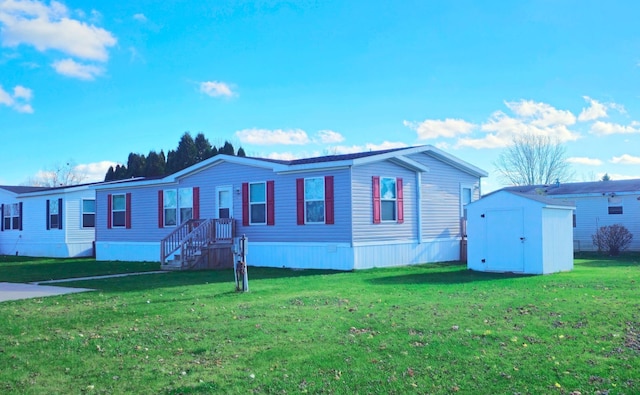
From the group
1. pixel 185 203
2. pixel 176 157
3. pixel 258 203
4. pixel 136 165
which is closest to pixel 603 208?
pixel 258 203

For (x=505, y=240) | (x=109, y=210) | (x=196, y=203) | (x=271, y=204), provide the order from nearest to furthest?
1. (x=505, y=240)
2. (x=271, y=204)
3. (x=196, y=203)
4. (x=109, y=210)

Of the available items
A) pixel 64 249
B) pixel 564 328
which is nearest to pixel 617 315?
pixel 564 328

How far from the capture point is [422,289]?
39.0 ft

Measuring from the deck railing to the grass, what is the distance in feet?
22.6

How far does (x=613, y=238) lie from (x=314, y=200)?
1498cm

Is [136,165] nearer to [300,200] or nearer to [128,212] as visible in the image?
[128,212]

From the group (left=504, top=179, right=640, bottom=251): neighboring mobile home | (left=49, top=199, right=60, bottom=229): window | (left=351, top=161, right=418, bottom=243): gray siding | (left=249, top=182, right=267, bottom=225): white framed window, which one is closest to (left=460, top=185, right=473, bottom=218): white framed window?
(left=351, top=161, right=418, bottom=243): gray siding

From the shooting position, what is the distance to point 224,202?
2069 cm

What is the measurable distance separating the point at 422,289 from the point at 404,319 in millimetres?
3699

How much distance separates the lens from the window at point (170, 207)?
22281 mm

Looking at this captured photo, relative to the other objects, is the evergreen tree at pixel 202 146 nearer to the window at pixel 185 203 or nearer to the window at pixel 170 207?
the window at pixel 170 207

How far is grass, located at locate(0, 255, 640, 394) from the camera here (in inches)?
218

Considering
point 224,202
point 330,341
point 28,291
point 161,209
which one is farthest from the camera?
point 161,209

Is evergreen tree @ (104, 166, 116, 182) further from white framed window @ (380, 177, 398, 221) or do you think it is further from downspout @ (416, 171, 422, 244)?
white framed window @ (380, 177, 398, 221)
